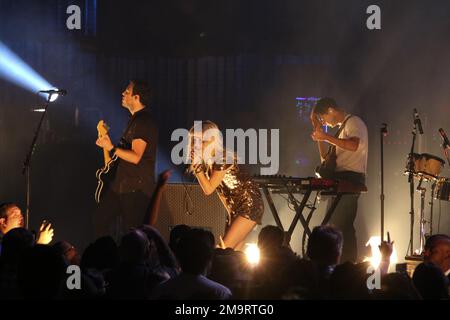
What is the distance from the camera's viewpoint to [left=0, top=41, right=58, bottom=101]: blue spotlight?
40.3ft

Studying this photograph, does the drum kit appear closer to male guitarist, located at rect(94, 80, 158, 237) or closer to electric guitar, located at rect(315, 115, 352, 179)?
electric guitar, located at rect(315, 115, 352, 179)

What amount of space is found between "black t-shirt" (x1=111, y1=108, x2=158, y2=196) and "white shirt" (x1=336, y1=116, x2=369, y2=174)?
2.07m

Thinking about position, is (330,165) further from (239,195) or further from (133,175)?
(133,175)

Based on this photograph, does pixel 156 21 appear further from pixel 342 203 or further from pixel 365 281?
pixel 365 281

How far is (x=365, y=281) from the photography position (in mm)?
4246

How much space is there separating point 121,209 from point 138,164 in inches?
18.7

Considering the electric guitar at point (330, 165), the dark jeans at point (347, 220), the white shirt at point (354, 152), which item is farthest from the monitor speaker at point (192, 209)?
the white shirt at point (354, 152)

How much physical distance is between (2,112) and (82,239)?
2.44m

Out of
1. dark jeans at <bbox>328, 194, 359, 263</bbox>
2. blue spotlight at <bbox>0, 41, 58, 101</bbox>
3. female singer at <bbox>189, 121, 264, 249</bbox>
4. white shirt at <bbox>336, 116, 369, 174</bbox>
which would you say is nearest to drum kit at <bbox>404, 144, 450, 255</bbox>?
white shirt at <bbox>336, 116, 369, 174</bbox>

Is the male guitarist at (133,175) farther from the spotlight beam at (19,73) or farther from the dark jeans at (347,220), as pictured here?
the spotlight beam at (19,73)

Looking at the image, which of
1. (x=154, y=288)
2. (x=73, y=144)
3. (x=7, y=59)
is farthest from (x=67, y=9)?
(x=154, y=288)

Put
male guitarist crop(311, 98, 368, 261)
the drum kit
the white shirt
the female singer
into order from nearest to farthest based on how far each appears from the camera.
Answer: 1. the female singer
2. male guitarist crop(311, 98, 368, 261)
3. the white shirt
4. the drum kit

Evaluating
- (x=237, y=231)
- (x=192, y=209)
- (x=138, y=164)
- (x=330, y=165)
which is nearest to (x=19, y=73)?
(x=192, y=209)
